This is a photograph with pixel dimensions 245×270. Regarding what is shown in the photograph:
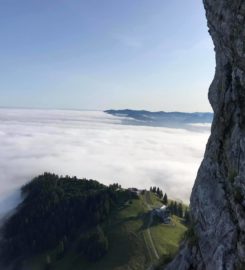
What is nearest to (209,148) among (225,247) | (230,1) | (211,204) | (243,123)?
(211,204)

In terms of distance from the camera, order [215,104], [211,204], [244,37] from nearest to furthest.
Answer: [244,37], [211,204], [215,104]

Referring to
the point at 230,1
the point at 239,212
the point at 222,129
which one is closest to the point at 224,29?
the point at 230,1

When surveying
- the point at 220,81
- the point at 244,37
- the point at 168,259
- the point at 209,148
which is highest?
the point at 244,37

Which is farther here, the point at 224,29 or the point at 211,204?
the point at 211,204

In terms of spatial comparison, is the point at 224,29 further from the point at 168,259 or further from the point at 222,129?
the point at 168,259

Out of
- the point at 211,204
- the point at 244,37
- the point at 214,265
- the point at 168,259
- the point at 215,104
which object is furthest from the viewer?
the point at 168,259

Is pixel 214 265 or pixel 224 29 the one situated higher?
pixel 224 29
